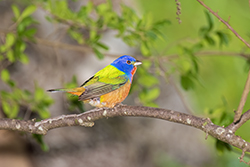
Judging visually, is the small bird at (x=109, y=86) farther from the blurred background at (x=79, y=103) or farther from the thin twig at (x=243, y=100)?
the thin twig at (x=243, y=100)

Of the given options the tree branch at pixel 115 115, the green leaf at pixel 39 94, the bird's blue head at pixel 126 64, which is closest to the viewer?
the tree branch at pixel 115 115

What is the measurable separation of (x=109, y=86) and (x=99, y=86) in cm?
9

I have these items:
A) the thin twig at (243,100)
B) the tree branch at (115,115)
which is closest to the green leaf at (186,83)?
the tree branch at (115,115)

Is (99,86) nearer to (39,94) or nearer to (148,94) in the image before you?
(148,94)

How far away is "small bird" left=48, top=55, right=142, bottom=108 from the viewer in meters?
2.88

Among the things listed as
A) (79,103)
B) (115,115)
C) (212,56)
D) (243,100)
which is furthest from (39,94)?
(212,56)

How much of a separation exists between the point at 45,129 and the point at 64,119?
0.19 m

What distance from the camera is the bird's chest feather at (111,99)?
113 inches

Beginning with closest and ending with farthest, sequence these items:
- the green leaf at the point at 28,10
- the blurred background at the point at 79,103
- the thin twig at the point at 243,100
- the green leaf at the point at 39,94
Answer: the thin twig at the point at 243,100, the green leaf at the point at 28,10, the green leaf at the point at 39,94, the blurred background at the point at 79,103

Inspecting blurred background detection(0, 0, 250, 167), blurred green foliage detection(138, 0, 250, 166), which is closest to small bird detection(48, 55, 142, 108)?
blurred background detection(0, 0, 250, 167)

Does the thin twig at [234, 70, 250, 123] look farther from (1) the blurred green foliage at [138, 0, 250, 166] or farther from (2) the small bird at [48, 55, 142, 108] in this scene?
(1) the blurred green foliage at [138, 0, 250, 166]

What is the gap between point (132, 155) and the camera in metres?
5.64

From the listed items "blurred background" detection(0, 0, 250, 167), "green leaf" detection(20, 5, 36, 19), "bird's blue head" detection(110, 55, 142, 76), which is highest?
"green leaf" detection(20, 5, 36, 19)

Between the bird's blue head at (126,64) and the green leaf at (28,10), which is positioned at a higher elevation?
the green leaf at (28,10)
